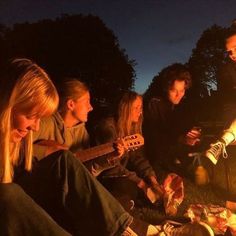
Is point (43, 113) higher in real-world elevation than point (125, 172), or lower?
higher

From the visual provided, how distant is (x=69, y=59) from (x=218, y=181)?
1146 centimetres

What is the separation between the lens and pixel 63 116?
3.94 meters

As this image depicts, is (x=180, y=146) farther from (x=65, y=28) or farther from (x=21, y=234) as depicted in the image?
(x=65, y=28)

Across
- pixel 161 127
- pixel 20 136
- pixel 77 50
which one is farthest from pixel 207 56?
pixel 20 136

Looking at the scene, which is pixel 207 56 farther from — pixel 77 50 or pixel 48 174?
pixel 48 174

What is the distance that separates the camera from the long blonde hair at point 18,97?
89.0 inches

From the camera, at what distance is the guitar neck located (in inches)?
149

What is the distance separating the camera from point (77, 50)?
16.0 m

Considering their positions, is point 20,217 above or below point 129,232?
above

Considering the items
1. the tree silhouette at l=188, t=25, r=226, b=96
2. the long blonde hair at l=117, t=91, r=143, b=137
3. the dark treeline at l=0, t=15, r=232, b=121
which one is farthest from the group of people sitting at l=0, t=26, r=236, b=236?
the tree silhouette at l=188, t=25, r=226, b=96

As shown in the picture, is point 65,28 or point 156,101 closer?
point 156,101

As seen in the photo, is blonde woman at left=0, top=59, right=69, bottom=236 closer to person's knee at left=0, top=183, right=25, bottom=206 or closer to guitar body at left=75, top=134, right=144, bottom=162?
person's knee at left=0, top=183, right=25, bottom=206

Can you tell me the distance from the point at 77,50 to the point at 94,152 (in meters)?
12.8

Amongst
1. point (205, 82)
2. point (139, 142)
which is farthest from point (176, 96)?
point (205, 82)
